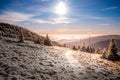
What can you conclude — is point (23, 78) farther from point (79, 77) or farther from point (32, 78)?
point (79, 77)

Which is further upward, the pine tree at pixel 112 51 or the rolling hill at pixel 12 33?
the rolling hill at pixel 12 33

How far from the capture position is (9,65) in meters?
22.5

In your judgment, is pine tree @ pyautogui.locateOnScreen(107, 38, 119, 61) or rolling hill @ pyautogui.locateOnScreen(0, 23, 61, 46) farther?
rolling hill @ pyautogui.locateOnScreen(0, 23, 61, 46)

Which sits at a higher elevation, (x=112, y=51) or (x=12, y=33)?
(x=12, y=33)

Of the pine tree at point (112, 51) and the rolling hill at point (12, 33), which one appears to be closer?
the pine tree at point (112, 51)

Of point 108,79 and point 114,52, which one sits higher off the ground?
point 114,52

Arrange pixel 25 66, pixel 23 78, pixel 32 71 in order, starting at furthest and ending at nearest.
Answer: pixel 25 66, pixel 32 71, pixel 23 78

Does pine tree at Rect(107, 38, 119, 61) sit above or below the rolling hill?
below

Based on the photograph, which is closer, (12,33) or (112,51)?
(112,51)

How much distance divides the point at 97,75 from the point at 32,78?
11982 millimetres

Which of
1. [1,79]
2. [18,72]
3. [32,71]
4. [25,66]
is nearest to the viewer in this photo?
[1,79]

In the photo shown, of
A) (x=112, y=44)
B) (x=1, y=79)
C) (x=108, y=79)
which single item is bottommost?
(x=108, y=79)

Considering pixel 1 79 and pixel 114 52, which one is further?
pixel 114 52

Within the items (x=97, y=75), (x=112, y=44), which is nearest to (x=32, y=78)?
(x=97, y=75)
